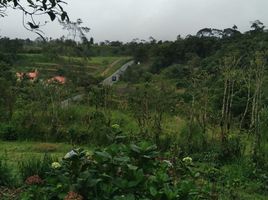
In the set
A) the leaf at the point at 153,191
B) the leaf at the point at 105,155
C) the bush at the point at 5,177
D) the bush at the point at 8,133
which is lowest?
the bush at the point at 8,133

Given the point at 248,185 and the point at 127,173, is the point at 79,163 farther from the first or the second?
the point at 248,185

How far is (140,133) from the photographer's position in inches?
391

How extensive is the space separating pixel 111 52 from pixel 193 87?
42.2m

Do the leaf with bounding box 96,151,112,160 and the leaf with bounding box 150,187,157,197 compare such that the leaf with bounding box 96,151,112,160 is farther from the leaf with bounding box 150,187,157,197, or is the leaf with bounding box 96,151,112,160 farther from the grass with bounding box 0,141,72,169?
the grass with bounding box 0,141,72,169

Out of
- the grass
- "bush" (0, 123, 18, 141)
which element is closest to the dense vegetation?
"bush" (0, 123, 18, 141)

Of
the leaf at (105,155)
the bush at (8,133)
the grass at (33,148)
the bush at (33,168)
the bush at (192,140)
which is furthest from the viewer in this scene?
the bush at (8,133)

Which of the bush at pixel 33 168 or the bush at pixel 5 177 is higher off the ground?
the bush at pixel 33 168

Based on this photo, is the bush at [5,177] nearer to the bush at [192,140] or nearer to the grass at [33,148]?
the bush at [192,140]

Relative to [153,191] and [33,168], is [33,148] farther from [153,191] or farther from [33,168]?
[153,191]

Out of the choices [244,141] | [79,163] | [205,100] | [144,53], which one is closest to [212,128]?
[205,100]

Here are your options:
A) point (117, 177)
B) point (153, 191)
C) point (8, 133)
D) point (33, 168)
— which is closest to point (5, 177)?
point (33, 168)

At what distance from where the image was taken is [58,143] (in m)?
11.3

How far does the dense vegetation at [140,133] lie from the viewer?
3158 millimetres

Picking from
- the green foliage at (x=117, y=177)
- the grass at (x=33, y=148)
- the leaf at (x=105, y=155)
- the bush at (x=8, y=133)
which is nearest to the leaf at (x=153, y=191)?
the green foliage at (x=117, y=177)
